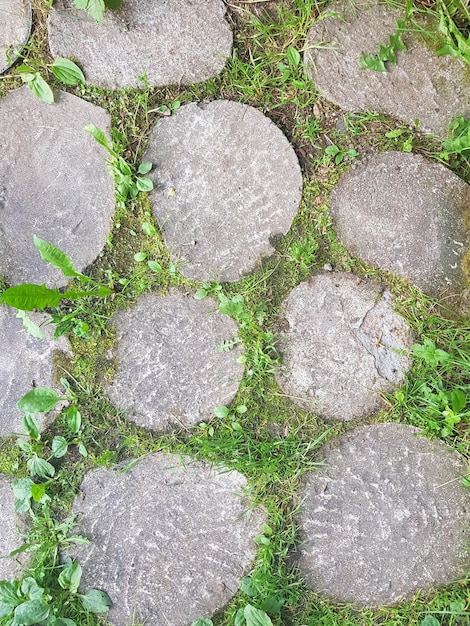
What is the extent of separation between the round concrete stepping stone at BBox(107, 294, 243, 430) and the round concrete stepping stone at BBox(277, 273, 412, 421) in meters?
0.22

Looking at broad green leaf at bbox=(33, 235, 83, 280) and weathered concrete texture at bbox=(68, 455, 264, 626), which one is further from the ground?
broad green leaf at bbox=(33, 235, 83, 280)

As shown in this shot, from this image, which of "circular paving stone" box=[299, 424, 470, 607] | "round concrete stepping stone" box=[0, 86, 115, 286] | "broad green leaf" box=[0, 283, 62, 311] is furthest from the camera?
"round concrete stepping stone" box=[0, 86, 115, 286]

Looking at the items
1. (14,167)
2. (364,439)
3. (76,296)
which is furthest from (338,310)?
(14,167)

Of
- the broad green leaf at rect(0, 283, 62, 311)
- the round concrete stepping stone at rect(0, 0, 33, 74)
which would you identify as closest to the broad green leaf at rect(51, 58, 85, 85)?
the round concrete stepping stone at rect(0, 0, 33, 74)

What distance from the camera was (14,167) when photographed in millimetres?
1986

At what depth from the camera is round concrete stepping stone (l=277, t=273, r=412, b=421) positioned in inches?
75.4

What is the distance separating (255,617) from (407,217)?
152cm

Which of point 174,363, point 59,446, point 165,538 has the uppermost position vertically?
point 174,363

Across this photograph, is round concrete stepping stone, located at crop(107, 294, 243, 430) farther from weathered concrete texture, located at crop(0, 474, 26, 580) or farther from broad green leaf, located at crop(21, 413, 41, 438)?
weathered concrete texture, located at crop(0, 474, 26, 580)

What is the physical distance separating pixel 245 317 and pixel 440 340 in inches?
28.6

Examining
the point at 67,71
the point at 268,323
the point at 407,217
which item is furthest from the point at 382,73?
the point at 67,71

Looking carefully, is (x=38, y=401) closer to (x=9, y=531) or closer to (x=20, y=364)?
(x=20, y=364)

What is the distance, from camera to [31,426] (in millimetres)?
1916

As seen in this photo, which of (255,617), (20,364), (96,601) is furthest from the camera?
(20,364)
